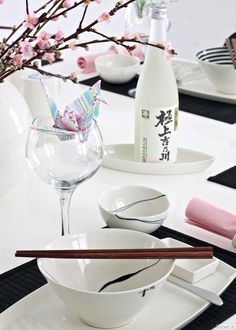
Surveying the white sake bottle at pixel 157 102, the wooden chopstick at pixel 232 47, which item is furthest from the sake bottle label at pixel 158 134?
the wooden chopstick at pixel 232 47

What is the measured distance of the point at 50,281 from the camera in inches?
33.0

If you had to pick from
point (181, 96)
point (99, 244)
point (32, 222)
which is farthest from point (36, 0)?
point (99, 244)

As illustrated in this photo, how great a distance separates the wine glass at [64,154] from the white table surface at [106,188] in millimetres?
101

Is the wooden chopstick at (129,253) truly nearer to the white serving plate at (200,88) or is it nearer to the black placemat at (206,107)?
the black placemat at (206,107)

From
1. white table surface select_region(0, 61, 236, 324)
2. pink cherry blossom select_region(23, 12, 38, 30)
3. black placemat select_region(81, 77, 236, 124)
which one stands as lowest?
white table surface select_region(0, 61, 236, 324)

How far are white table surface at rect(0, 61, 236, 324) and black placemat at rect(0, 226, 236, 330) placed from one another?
0.03 m

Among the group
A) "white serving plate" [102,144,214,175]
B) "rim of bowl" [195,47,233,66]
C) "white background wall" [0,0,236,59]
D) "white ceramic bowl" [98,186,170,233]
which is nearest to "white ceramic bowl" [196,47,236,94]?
"rim of bowl" [195,47,233,66]

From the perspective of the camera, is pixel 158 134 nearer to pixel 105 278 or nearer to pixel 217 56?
pixel 105 278

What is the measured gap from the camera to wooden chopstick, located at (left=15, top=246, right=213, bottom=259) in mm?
880

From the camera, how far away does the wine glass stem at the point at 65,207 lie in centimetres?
109

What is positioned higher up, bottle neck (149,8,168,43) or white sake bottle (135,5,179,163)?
bottle neck (149,8,168,43)

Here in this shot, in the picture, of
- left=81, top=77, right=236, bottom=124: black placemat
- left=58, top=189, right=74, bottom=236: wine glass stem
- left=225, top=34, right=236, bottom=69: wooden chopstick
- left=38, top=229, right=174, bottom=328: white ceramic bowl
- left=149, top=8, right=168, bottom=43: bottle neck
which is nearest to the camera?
left=38, top=229, right=174, bottom=328: white ceramic bowl

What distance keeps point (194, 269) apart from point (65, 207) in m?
0.24

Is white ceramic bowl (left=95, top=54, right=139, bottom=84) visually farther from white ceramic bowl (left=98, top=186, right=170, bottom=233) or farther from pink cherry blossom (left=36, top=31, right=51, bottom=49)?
pink cherry blossom (left=36, top=31, right=51, bottom=49)
